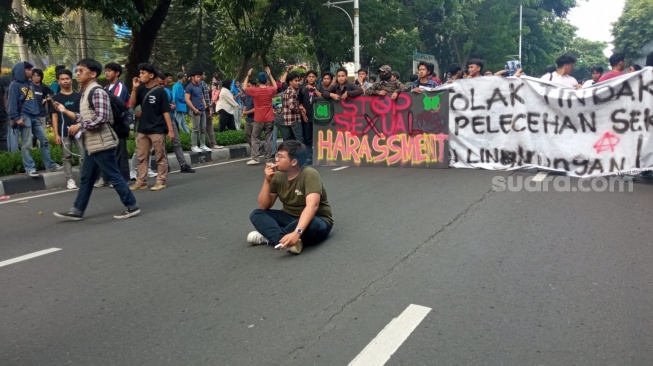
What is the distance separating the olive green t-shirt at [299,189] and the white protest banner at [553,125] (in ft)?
15.8

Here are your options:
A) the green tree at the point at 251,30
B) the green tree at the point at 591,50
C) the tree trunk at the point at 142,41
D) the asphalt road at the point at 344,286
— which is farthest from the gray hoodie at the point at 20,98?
the green tree at the point at 591,50

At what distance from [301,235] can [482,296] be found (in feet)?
5.27

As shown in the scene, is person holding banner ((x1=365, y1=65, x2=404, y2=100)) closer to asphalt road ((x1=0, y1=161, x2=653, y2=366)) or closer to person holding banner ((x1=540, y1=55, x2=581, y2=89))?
person holding banner ((x1=540, y1=55, x2=581, y2=89))

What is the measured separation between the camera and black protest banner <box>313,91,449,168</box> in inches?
368

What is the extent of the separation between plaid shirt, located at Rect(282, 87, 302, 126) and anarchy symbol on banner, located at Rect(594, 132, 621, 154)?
16.0 feet

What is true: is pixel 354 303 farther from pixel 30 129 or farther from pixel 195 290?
pixel 30 129

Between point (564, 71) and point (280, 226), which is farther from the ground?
point (564, 71)

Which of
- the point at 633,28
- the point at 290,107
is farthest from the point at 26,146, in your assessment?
the point at 633,28

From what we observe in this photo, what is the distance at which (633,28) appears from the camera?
4672cm

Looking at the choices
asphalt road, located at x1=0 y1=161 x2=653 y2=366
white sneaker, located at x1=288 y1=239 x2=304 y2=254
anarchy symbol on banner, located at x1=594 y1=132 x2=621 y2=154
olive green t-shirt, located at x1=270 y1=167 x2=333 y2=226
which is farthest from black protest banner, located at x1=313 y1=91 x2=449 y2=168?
white sneaker, located at x1=288 y1=239 x2=304 y2=254

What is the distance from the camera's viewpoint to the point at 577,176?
8164 mm

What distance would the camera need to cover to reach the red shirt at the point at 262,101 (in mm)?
10273

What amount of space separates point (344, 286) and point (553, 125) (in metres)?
5.84

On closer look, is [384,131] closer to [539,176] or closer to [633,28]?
[539,176]
